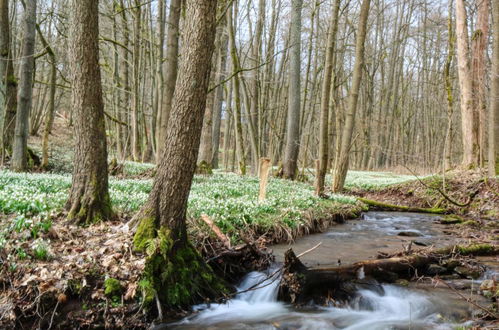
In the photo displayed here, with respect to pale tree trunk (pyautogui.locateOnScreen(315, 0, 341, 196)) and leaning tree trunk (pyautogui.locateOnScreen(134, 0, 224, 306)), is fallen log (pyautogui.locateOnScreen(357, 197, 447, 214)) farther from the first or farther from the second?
leaning tree trunk (pyautogui.locateOnScreen(134, 0, 224, 306))

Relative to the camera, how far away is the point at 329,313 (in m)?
5.07

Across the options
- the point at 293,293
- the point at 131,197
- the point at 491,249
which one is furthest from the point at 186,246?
the point at 491,249

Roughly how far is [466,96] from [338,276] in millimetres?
14565

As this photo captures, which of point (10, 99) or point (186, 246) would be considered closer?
point (186, 246)

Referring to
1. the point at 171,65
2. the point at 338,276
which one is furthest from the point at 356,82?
the point at 338,276

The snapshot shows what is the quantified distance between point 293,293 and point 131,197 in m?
4.45

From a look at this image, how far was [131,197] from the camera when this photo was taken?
8.20 m

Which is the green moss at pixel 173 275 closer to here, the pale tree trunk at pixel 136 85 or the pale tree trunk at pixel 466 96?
the pale tree trunk at pixel 136 85

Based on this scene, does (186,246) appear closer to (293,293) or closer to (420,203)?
(293,293)

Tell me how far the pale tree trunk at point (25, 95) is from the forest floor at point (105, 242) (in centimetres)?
214

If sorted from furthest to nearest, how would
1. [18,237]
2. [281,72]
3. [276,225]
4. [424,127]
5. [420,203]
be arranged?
1. [424,127]
2. [281,72]
3. [420,203]
4. [276,225]
5. [18,237]

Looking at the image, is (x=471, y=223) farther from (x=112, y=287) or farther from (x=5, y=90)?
(x=5, y=90)

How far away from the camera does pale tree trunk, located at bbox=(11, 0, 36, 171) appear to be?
11.5 metres

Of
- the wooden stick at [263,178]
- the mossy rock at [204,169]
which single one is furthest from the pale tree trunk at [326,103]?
the mossy rock at [204,169]
